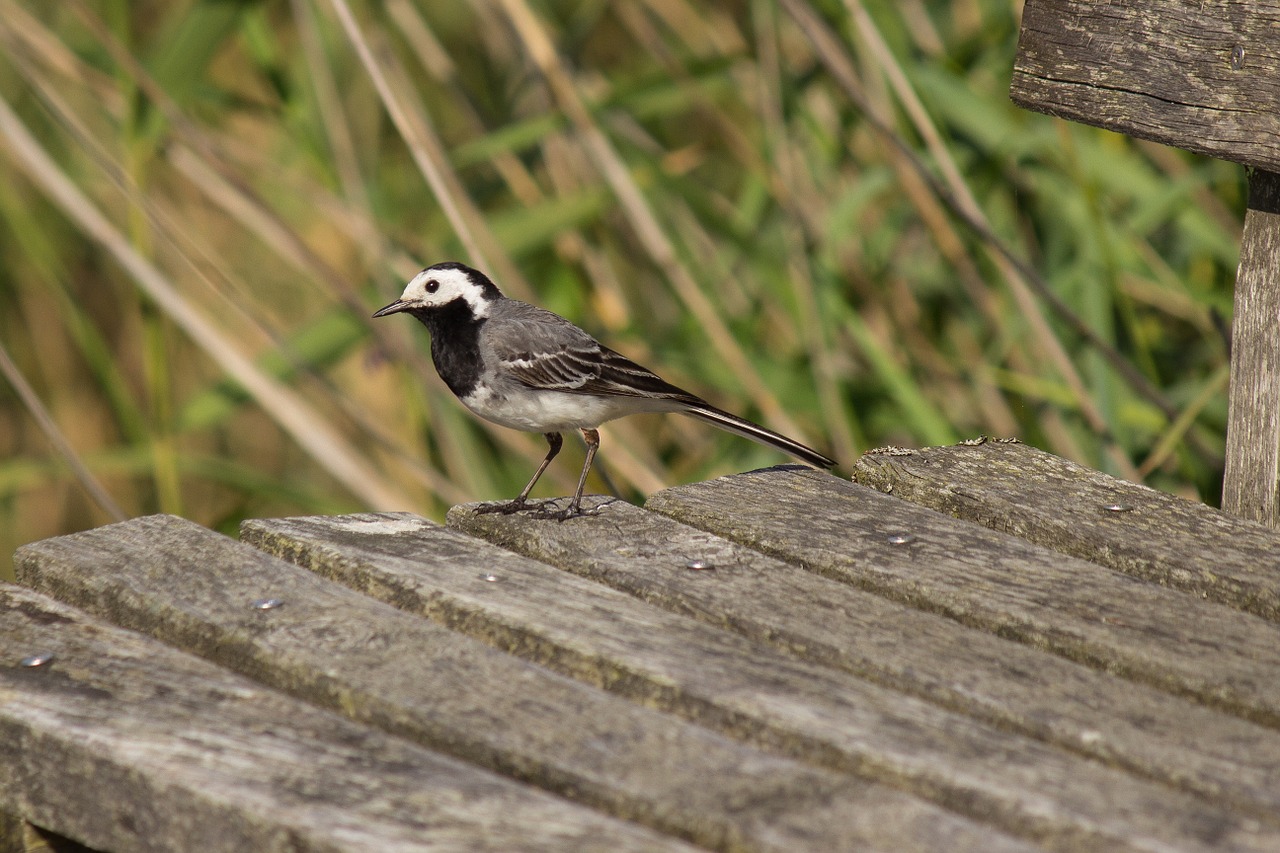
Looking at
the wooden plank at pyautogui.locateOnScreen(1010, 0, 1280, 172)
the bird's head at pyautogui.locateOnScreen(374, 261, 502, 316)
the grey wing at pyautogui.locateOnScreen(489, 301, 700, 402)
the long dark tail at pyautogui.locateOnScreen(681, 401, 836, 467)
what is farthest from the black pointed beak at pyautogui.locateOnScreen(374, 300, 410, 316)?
the wooden plank at pyautogui.locateOnScreen(1010, 0, 1280, 172)

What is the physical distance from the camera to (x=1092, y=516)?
285 centimetres

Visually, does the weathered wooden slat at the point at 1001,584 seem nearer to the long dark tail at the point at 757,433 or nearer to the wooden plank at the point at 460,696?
the long dark tail at the point at 757,433

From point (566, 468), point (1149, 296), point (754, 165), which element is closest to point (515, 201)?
point (566, 468)

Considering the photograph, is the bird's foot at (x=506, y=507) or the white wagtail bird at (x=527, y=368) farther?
the white wagtail bird at (x=527, y=368)

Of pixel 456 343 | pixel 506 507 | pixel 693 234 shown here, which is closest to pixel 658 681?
pixel 506 507

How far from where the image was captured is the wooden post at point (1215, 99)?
3018 mm

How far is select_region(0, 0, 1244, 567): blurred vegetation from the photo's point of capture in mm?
4051

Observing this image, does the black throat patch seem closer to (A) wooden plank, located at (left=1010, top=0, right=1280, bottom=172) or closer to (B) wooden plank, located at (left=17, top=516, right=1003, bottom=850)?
(B) wooden plank, located at (left=17, top=516, right=1003, bottom=850)

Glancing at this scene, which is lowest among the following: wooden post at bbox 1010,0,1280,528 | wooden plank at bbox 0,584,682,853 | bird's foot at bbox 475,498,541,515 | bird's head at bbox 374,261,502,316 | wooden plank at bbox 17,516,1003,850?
bird's foot at bbox 475,498,541,515

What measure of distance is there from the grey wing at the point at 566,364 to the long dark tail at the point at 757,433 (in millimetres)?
56

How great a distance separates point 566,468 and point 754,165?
1381 millimetres

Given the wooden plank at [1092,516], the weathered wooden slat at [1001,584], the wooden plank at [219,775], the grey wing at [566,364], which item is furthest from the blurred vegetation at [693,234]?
the wooden plank at [219,775]

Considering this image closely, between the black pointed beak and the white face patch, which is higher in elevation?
the white face patch

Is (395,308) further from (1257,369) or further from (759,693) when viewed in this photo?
(759,693)
